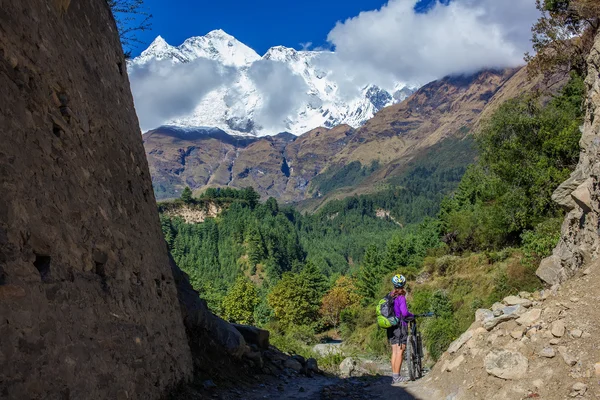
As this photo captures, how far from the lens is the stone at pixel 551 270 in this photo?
11379 millimetres

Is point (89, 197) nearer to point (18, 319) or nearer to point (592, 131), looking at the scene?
point (18, 319)

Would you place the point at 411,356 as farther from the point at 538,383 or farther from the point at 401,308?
the point at 538,383

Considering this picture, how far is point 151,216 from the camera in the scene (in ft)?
28.0

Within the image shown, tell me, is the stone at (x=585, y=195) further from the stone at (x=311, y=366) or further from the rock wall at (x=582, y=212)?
the stone at (x=311, y=366)

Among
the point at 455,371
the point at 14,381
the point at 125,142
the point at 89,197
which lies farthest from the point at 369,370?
the point at 14,381

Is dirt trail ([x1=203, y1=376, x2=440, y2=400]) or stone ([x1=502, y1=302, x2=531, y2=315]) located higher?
stone ([x1=502, y1=302, x2=531, y2=315])

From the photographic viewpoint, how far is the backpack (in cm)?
980

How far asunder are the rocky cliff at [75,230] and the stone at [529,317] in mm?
5581

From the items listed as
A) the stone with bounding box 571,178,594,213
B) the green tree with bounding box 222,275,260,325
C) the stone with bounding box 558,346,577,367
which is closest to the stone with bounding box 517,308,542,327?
the stone with bounding box 558,346,577,367

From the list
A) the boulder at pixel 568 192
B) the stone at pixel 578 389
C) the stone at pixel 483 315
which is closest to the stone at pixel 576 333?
the stone at pixel 578 389

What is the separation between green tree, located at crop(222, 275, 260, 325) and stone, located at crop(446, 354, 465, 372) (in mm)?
55307

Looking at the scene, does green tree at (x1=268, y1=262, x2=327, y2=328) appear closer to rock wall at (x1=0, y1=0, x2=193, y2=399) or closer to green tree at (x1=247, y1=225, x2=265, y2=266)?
green tree at (x1=247, y1=225, x2=265, y2=266)

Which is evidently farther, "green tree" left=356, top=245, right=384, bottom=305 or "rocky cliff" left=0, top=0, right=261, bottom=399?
"green tree" left=356, top=245, right=384, bottom=305

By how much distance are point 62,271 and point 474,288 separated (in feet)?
78.1
